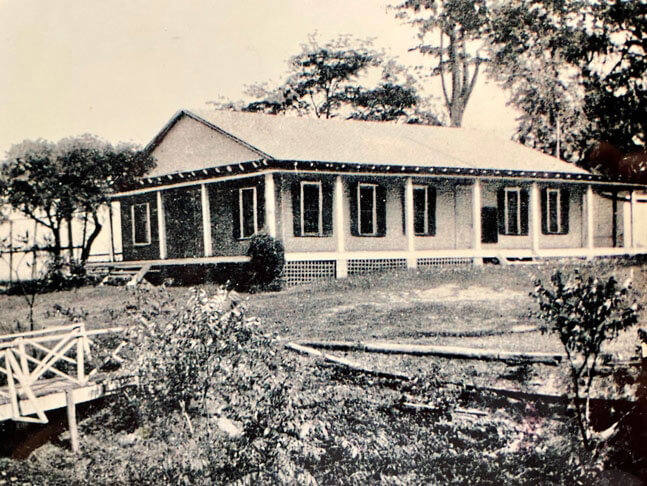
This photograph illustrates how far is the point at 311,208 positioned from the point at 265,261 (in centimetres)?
442

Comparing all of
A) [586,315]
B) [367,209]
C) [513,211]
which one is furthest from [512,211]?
[586,315]

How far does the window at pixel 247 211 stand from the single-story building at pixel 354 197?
3cm

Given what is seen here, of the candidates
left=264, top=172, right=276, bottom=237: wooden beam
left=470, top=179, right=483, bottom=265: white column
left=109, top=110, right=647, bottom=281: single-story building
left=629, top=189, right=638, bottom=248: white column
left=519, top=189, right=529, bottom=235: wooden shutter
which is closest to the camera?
left=629, top=189, right=638, bottom=248: white column

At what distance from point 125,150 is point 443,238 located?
10.2 meters

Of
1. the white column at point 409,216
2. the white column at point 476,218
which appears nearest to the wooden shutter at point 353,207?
the white column at point 409,216

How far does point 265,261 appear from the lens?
1070cm

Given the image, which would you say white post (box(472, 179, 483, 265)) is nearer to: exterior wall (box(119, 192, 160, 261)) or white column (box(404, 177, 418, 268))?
white column (box(404, 177, 418, 268))

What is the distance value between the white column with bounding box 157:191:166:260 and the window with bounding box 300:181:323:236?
316cm

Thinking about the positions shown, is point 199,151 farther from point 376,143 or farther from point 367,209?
point 367,209

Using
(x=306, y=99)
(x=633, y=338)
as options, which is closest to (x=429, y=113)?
(x=306, y=99)

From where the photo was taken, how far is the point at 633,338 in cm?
697

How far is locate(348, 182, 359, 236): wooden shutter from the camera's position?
15812 millimetres

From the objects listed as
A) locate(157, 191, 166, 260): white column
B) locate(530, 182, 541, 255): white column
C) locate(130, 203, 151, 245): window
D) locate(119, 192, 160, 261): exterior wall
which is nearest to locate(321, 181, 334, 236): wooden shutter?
locate(157, 191, 166, 260): white column

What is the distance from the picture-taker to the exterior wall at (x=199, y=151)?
1391 centimetres
